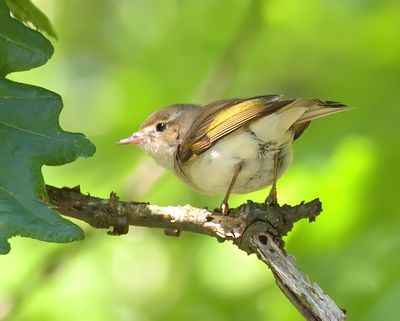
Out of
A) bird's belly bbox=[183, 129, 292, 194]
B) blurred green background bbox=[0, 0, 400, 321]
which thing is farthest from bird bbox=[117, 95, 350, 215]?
blurred green background bbox=[0, 0, 400, 321]

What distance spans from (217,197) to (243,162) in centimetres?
148

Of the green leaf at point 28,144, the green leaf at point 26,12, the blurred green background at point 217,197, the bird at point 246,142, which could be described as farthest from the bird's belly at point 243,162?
the green leaf at point 28,144

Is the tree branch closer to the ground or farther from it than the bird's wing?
closer to the ground

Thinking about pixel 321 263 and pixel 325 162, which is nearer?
pixel 321 263

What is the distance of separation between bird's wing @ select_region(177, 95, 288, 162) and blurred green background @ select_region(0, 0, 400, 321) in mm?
649

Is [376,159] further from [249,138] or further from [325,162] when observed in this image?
[249,138]

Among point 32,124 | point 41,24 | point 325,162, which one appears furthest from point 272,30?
point 32,124

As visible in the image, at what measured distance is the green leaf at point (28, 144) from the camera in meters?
2.48

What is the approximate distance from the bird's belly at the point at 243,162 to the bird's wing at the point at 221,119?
0.07 meters

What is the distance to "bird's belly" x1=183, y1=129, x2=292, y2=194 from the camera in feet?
12.9

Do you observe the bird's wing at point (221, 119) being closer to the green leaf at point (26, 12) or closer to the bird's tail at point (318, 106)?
the bird's tail at point (318, 106)

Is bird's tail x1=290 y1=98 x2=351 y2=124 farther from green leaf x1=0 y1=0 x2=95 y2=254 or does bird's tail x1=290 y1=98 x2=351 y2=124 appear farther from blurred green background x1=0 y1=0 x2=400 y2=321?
green leaf x1=0 y1=0 x2=95 y2=254

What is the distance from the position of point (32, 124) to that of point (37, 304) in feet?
8.58

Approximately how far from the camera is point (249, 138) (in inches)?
156
